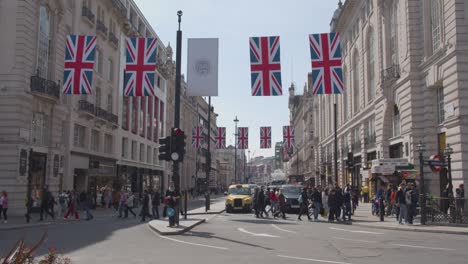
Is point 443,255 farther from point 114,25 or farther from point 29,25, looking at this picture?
point 114,25

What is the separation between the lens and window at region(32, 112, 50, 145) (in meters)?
30.7

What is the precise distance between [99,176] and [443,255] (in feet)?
112

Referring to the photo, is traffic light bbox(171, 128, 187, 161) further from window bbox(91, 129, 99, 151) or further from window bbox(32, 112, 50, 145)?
window bbox(91, 129, 99, 151)

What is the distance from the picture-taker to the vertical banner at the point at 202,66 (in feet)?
68.6

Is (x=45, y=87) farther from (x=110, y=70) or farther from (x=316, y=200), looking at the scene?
(x=316, y=200)

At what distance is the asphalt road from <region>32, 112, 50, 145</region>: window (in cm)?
1398

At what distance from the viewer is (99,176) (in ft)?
137

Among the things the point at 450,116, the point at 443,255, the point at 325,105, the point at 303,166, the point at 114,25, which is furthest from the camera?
the point at 303,166

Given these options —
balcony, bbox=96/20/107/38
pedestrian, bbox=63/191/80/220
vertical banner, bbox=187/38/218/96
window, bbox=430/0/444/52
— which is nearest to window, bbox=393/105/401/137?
window, bbox=430/0/444/52

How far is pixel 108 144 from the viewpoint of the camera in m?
45.4

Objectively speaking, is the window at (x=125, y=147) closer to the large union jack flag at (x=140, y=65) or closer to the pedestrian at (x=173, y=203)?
the large union jack flag at (x=140, y=65)

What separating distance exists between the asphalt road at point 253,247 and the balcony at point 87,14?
78.7 feet

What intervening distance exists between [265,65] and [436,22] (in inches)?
507

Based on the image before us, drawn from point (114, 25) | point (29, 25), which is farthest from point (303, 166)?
point (29, 25)
